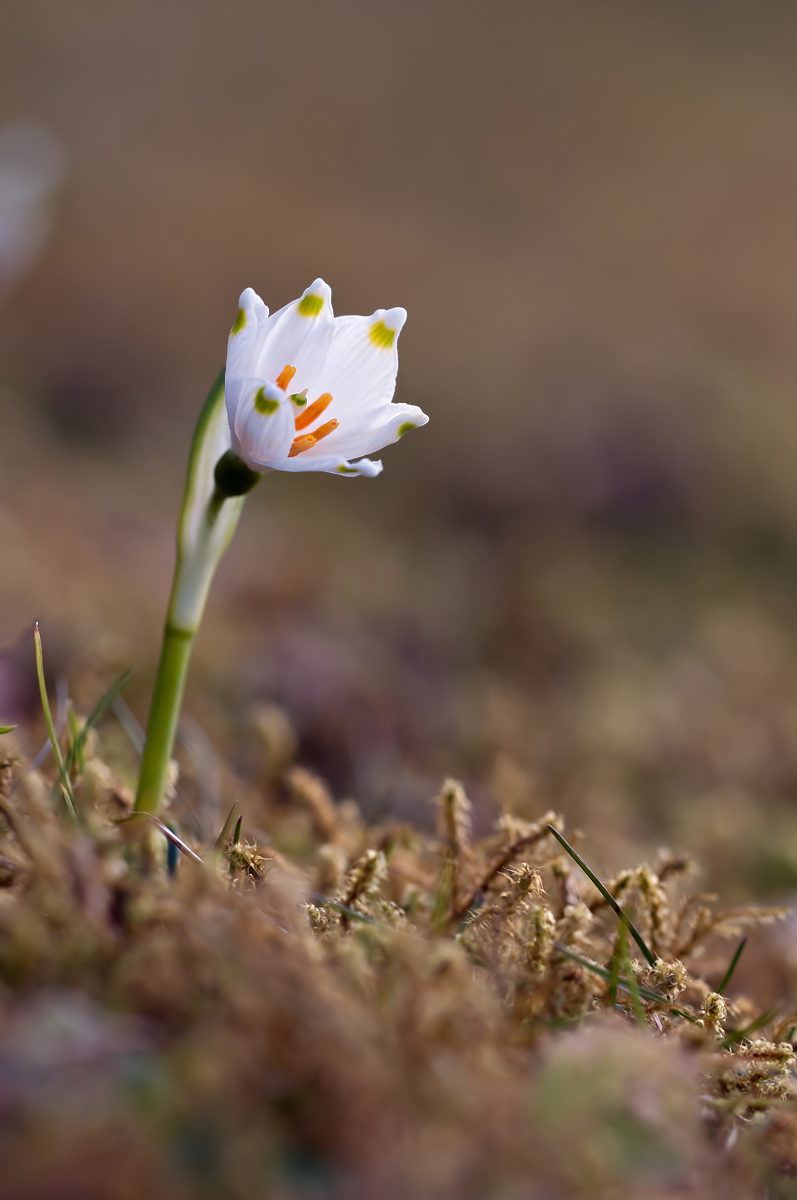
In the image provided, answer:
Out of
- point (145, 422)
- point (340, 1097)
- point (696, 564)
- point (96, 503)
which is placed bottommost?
point (340, 1097)

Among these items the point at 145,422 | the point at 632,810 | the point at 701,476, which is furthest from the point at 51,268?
the point at 632,810

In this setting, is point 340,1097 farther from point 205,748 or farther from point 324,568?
point 324,568

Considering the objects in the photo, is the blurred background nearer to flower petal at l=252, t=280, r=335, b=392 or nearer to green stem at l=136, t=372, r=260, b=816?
green stem at l=136, t=372, r=260, b=816

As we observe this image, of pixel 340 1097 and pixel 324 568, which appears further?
pixel 324 568

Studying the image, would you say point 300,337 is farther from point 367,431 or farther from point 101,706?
point 101,706

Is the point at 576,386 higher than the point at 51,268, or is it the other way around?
the point at 576,386

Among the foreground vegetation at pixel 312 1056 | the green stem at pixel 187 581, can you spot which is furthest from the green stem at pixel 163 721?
the foreground vegetation at pixel 312 1056

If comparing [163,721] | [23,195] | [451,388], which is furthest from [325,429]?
[451,388]
